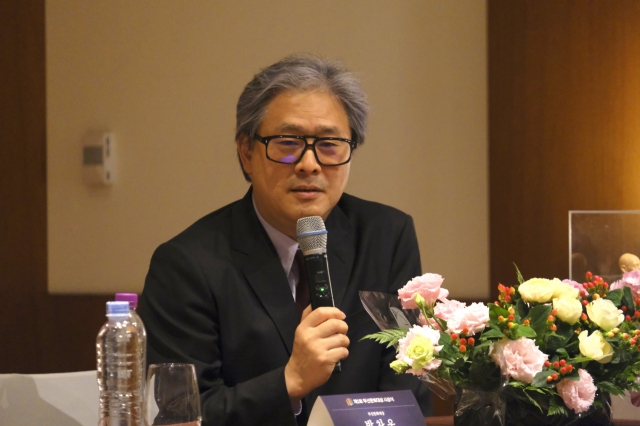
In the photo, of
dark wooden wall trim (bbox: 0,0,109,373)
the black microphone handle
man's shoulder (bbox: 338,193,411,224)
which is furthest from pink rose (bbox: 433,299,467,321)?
dark wooden wall trim (bbox: 0,0,109,373)

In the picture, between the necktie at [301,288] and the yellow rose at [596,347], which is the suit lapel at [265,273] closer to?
the necktie at [301,288]

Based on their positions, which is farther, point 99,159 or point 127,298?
point 99,159

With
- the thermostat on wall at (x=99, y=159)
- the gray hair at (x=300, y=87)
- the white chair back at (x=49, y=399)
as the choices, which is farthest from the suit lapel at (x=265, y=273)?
the thermostat on wall at (x=99, y=159)

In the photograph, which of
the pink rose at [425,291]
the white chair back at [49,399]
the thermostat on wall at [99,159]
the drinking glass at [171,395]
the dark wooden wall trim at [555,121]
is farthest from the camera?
the thermostat on wall at [99,159]

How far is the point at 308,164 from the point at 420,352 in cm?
87

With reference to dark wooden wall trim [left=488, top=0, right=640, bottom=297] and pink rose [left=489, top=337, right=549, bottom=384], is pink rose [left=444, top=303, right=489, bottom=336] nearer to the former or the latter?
pink rose [left=489, top=337, right=549, bottom=384]

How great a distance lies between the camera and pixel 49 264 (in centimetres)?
420

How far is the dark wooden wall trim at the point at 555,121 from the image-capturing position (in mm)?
3018

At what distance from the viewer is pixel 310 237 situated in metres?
1.74

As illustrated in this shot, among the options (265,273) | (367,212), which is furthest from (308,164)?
(367,212)

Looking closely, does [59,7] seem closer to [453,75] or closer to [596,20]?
[453,75]

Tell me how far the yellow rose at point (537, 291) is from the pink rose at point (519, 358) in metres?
0.09

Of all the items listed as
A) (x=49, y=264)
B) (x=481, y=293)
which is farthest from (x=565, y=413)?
(x=49, y=264)

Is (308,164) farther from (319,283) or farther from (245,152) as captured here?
(319,283)
